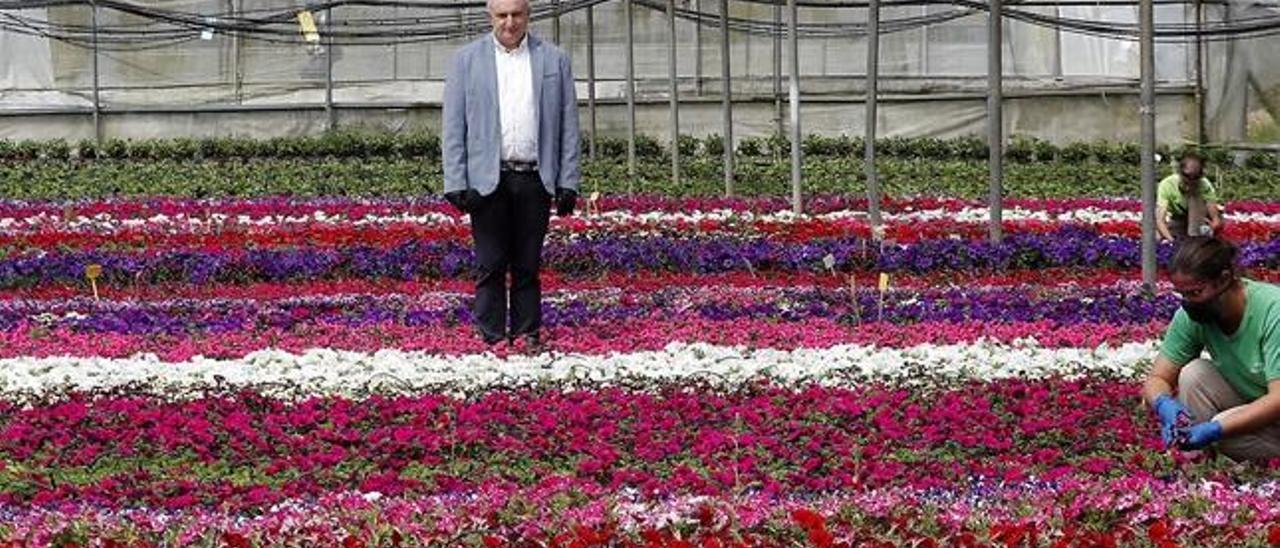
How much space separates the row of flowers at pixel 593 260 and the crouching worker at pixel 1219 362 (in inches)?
285

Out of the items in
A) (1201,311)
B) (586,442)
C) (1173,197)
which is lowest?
(586,442)

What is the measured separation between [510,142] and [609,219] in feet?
27.6

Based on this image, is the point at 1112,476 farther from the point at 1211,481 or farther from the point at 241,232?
the point at 241,232

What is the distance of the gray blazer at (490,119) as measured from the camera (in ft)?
31.1

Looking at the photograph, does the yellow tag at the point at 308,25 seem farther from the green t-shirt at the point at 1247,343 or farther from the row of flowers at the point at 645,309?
the green t-shirt at the point at 1247,343

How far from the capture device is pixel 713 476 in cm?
678

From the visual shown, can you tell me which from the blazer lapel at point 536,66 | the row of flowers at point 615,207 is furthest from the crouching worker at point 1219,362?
the row of flowers at point 615,207

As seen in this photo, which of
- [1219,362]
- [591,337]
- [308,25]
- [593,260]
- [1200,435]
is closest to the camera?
[1200,435]

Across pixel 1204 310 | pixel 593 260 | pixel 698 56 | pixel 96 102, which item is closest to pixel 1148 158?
pixel 593 260

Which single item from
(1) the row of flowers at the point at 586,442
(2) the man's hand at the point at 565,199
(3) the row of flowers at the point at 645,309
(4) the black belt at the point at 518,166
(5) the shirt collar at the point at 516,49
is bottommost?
(1) the row of flowers at the point at 586,442

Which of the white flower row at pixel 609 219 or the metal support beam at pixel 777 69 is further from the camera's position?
the metal support beam at pixel 777 69

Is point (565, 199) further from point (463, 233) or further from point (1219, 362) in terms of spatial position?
point (463, 233)

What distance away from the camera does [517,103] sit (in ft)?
31.2

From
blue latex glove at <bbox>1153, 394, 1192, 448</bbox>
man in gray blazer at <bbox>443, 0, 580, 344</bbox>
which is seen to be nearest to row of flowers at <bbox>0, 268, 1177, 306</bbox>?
man in gray blazer at <bbox>443, 0, 580, 344</bbox>
